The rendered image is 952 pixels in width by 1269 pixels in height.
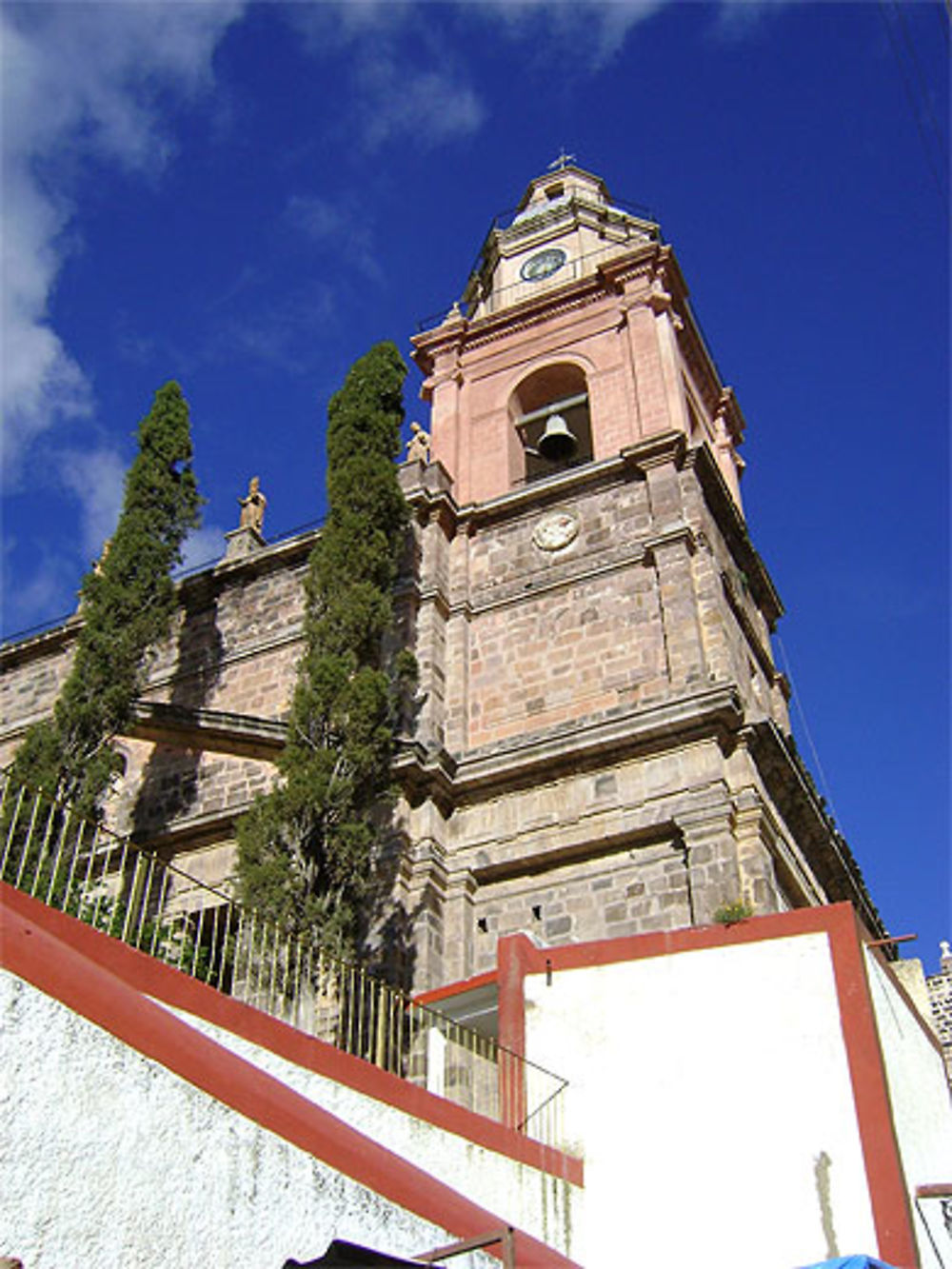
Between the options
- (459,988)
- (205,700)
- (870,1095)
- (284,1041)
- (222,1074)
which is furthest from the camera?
(205,700)

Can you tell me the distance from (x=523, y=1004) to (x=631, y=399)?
440 inches

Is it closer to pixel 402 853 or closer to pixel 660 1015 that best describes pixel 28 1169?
pixel 660 1015

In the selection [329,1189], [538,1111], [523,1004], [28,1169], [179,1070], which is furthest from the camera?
[523,1004]

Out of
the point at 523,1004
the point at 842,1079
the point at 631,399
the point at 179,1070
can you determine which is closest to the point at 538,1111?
the point at 523,1004

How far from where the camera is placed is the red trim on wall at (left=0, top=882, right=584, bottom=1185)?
5.85m

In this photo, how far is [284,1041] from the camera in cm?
695

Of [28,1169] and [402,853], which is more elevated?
[402,853]

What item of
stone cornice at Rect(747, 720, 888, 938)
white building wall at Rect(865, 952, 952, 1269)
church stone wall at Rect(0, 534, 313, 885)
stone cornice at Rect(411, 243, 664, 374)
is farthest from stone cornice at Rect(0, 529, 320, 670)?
white building wall at Rect(865, 952, 952, 1269)

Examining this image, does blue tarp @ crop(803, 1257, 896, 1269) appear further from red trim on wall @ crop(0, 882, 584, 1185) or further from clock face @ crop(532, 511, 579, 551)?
clock face @ crop(532, 511, 579, 551)

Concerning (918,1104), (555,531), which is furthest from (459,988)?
(555,531)

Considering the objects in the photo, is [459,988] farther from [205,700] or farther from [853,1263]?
[205,700]

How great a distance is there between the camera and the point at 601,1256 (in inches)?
346

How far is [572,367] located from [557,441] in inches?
83.4

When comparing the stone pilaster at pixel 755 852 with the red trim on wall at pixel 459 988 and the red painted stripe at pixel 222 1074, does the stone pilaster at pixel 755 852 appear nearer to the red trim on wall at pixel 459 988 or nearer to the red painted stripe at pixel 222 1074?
the red trim on wall at pixel 459 988
